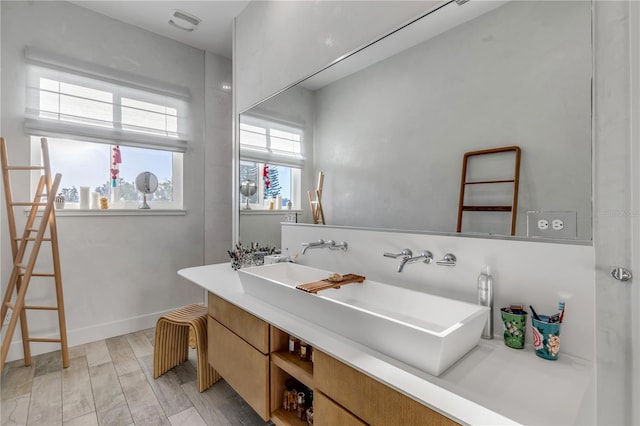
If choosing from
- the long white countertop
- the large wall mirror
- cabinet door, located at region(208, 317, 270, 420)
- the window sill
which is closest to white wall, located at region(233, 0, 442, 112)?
the large wall mirror

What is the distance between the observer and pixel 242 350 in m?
1.38

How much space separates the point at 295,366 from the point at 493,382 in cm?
69

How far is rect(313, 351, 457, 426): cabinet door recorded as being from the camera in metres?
0.68

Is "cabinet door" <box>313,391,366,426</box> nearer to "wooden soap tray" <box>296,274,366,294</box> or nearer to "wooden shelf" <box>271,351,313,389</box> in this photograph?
"wooden shelf" <box>271,351,313,389</box>

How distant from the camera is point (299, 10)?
72.6 inches

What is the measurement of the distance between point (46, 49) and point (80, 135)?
2.14ft

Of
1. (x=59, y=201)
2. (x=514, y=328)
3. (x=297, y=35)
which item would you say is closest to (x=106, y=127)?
(x=59, y=201)

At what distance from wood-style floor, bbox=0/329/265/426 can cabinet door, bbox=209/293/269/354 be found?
55cm

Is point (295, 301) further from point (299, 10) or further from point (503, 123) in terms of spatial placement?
point (299, 10)

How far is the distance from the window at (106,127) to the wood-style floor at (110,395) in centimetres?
125

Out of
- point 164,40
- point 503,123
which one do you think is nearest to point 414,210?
point 503,123

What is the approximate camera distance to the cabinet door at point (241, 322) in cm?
124

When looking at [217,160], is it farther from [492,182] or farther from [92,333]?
[492,182]

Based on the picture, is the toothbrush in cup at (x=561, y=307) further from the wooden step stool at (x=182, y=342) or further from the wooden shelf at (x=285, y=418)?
the wooden step stool at (x=182, y=342)
